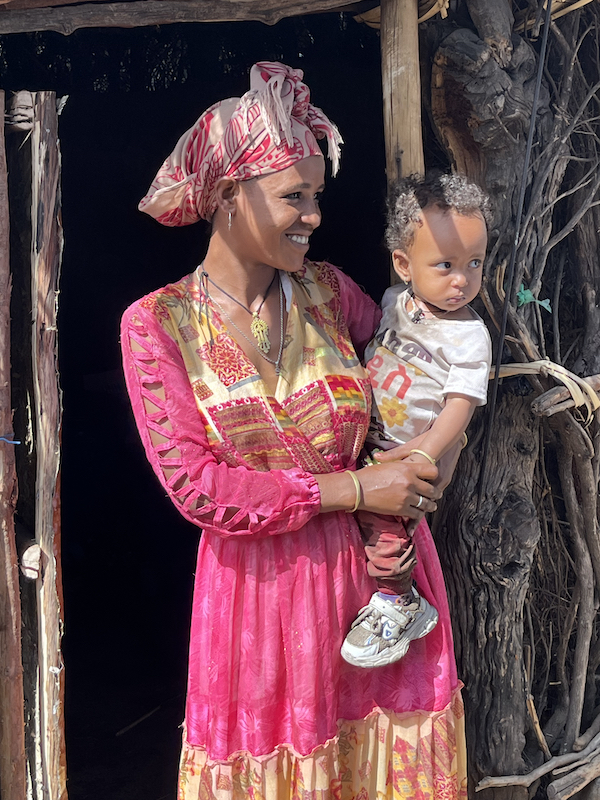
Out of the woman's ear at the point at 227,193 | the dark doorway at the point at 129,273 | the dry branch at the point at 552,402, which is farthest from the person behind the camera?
the dark doorway at the point at 129,273

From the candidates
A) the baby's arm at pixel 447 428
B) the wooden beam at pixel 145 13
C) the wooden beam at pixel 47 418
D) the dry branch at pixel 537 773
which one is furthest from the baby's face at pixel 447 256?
the dry branch at pixel 537 773

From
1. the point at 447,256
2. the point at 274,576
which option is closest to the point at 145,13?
the point at 447,256

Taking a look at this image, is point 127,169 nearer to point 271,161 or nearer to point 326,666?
point 271,161

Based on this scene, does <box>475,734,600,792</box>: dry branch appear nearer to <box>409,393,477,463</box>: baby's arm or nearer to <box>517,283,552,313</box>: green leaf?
<box>409,393,477,463</box>: baby's arm

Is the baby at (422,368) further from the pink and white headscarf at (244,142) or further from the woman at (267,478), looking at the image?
the pink and white headscarf at (244,142)

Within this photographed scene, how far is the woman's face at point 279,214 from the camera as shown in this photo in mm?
1935

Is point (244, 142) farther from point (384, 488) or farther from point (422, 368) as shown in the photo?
point (384, 488)

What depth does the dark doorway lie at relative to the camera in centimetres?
323

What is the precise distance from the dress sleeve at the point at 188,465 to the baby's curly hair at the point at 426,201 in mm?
697

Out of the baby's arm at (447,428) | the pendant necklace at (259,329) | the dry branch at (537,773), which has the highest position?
the pendant necklace at (259,329)

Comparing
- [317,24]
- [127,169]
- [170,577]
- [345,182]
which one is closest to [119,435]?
[170,577]

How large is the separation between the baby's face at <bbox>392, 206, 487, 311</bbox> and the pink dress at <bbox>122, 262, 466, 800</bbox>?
0.30m

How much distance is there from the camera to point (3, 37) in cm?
331

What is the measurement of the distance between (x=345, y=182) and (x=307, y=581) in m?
1.87
